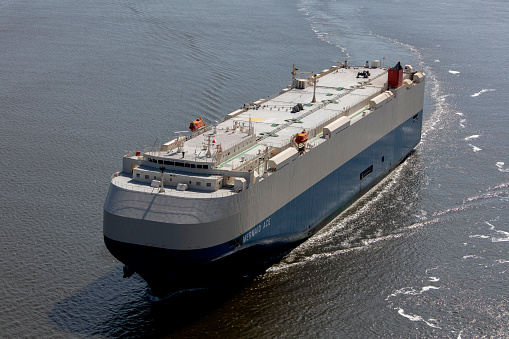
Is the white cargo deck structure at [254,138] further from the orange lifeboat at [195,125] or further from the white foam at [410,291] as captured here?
the white foam at [410,291]

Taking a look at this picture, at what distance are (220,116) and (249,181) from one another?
34024 mm

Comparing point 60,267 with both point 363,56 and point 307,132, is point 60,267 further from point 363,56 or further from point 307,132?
point 363,56

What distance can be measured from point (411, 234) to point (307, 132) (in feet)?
39.8

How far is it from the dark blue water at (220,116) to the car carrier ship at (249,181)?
7.99ft

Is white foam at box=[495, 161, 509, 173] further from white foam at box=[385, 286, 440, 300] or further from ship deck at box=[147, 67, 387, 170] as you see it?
white foam at box=[385, 286, 440, 300]

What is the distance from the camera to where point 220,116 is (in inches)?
3167

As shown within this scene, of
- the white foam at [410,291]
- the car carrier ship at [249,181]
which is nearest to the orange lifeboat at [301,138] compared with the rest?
the car carrier ship at [249,181]

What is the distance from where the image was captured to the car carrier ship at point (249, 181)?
4419 cm

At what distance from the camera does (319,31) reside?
399 ft

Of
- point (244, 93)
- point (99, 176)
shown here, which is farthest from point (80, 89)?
point (99, 176)

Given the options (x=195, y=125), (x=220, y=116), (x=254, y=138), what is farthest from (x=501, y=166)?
(x=195, y=125)

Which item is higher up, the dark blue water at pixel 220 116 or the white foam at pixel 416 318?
the dark blue water at pixel 220 116

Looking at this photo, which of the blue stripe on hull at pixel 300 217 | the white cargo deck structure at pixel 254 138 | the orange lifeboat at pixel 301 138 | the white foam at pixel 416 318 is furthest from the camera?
the orange lifeboat at pixel 301 138

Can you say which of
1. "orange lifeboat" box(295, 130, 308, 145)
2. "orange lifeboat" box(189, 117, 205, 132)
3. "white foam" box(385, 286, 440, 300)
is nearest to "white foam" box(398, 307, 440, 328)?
"white foam" box(385, 286, 440, 300)
